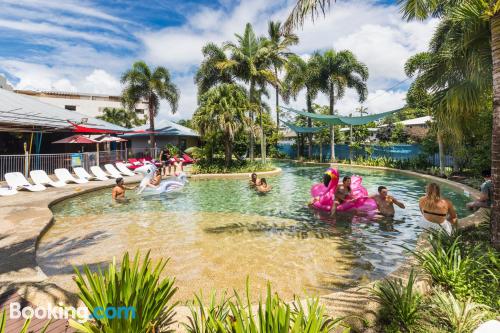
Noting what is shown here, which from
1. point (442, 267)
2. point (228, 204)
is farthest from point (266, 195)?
point (442, 267)

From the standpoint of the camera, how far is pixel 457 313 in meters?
3.00

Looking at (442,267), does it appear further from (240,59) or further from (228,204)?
(240,59)

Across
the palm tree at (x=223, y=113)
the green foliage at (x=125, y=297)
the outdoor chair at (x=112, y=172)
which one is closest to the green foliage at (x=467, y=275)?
the green foliage at (x=125, y=297)

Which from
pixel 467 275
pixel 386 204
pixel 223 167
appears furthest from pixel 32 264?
pixel 223 167

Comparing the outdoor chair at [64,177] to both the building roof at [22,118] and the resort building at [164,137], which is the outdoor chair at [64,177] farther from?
the resort building at [164,137]

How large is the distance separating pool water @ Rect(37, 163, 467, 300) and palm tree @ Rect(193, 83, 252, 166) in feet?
29.2

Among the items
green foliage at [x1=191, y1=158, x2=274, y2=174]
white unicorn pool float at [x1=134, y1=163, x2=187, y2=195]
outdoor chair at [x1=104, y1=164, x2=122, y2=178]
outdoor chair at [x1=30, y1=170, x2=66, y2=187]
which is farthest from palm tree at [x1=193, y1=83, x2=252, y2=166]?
outdoor chair at [x1=30, y1=170, x2=66, y2=187]

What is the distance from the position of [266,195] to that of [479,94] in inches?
323

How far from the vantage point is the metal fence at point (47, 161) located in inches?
605

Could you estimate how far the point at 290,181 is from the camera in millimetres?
17188

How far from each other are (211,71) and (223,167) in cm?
893

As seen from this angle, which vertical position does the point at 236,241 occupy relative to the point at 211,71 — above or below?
below

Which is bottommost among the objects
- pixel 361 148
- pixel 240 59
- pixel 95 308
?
pixel 95 308

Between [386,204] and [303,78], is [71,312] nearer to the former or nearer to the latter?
[386,204]
